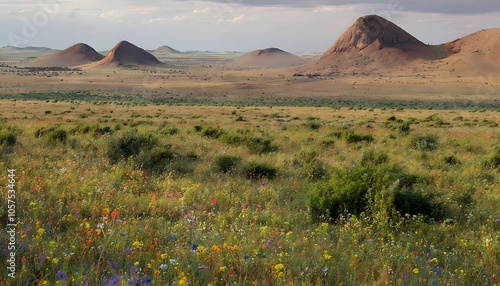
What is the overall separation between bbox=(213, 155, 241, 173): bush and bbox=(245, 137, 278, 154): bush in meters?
3.82

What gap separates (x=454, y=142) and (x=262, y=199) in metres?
14.5

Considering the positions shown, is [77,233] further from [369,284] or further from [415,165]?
[415,165]

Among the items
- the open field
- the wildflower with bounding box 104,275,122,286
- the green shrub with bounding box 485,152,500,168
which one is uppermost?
the wildflower with bounding box 104,275,122,286

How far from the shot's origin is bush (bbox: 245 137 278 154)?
16.6 meters

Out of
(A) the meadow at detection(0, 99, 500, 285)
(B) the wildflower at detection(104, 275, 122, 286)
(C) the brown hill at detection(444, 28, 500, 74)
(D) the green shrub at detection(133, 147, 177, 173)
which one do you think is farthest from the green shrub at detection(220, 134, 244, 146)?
(C) the brown hill at detection(444, 28, 500, 74)

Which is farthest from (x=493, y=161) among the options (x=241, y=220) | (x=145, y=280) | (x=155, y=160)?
(x=145, y=280)

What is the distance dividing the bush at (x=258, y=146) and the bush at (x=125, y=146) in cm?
380

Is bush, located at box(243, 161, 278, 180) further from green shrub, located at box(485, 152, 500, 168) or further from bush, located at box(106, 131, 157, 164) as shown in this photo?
green shrub, located at box(485, 152, 500, 168)

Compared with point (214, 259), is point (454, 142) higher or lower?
lower

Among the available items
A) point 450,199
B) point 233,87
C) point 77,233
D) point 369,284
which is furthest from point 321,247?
point 233,87

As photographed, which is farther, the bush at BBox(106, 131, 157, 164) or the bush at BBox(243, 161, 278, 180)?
the bush at BBox(106, 131, 157, 164)

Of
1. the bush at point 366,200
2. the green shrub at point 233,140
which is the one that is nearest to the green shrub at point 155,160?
the bush at point 366,200

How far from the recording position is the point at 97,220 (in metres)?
6.39

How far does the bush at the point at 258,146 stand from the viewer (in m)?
16.6
